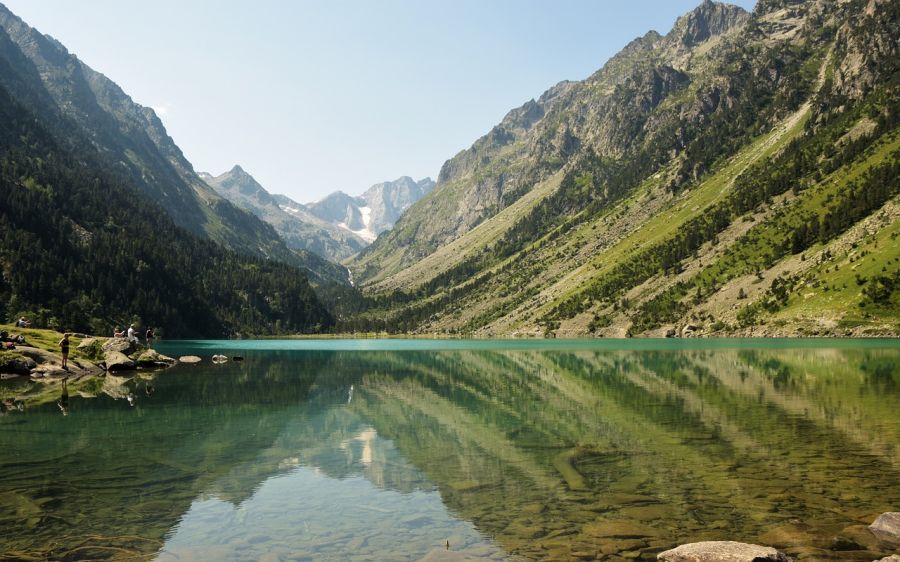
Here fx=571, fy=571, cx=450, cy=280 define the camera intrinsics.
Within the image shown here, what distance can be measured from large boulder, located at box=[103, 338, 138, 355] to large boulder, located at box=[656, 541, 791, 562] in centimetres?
8682

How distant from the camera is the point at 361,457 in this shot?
1109 inches

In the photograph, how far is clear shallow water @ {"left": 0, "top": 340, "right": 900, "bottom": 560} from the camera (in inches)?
643

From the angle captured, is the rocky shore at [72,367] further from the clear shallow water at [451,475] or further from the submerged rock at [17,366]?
the clear shallow water at [451,475]

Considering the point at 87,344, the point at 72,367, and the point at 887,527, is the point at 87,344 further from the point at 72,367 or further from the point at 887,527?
the point at 887,527

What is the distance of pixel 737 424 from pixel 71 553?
1285 inches

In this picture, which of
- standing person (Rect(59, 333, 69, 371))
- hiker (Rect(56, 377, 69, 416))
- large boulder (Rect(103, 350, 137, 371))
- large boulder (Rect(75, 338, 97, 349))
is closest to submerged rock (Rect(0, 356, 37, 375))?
standing person (Rect(59, 333, 69, 371))

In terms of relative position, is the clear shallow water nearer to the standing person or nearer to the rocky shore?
the rocky shore

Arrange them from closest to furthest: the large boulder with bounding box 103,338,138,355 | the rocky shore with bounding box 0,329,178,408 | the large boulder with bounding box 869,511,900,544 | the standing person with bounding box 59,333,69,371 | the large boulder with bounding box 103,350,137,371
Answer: the large boulder with bounding box 869,511,900,544 → the rocky shore with bounding box 0,329,178,408 → the standing person with bounding box 59,333,69,371 → the large boulder with bounding box 103,350,137,371 → the large boulder with bounding box 103,338,138,355

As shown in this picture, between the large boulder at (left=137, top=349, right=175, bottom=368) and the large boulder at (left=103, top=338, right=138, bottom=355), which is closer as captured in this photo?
the large boulder at (left=103, top=338, right=138, bottom=355)

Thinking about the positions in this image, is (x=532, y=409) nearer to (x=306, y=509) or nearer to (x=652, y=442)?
→ (x=652, y=442)

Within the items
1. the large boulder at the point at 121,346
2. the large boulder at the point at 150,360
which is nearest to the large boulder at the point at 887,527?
the large boulder at the point at 121,346

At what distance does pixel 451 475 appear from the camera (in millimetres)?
24609

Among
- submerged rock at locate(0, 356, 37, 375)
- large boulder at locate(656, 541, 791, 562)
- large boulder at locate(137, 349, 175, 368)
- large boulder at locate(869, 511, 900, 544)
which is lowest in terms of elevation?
large boulder at locate(869, 511, 900, 544)

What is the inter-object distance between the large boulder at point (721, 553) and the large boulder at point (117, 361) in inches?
3215
